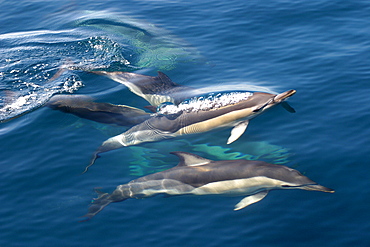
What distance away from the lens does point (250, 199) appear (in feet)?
27.8

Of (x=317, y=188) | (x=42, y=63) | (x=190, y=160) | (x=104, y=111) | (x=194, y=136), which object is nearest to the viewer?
(x=317, y=188)

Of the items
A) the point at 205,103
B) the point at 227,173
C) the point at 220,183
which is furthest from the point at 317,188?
the point at 205,103

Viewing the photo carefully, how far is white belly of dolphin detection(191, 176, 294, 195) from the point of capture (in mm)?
8664

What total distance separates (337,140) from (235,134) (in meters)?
2.33

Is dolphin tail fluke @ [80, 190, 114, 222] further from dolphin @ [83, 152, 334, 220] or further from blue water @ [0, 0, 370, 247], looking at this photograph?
blue water @ [0, 0, 370, 247]

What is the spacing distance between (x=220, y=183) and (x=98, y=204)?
7.90 feet

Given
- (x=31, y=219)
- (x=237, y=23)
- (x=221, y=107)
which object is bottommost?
(x=31, y=219)

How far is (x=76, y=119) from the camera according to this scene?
38.1 ft

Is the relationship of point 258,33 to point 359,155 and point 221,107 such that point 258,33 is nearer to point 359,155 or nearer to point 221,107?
point 221,107

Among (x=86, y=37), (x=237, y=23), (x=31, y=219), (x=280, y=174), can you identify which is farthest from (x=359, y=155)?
(x=86, y=37)

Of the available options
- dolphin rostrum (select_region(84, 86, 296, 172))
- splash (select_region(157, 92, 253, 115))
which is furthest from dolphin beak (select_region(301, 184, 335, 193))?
splash (select_region(157, 92, 253, 115))

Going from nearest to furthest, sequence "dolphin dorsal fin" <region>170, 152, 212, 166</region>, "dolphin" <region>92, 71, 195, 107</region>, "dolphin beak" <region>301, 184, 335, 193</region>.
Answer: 1. "dolphin beak" <region>301, 184, 335, 193</region>
2. "dolphin dorsal fin" <region>170, 152, 212, 166</region>
3. "dolphin" <region>92, 71, 195, 107</region>

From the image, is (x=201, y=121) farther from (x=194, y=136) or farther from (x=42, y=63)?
(x=42, y=63)

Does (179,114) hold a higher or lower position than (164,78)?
lower
